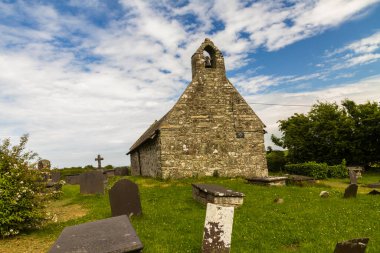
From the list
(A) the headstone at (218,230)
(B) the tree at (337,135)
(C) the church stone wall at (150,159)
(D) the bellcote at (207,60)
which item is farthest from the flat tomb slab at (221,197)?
(B) the tree at (337,135)

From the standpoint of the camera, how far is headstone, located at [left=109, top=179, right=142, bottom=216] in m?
10.4

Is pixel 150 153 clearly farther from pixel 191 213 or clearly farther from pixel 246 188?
pixel 191 213

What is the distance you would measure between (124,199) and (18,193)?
10.4ft

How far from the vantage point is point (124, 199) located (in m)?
10.6

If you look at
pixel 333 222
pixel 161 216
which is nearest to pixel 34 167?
pixel 161 216

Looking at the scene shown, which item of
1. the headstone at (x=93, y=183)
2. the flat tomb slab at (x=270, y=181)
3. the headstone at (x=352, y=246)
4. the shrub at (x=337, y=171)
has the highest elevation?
the headstone at (x=93, y=183)

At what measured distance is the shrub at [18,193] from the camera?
9.62 meters

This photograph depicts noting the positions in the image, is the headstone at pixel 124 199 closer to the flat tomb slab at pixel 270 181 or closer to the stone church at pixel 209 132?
the flat tomb slab at pixel 270 181

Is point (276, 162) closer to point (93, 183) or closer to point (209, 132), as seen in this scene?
point (209, 132)

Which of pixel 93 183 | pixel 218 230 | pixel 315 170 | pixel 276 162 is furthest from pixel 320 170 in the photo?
pixel 218 230

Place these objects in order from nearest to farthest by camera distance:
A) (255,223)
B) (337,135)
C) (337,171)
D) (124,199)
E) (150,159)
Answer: (255,223), (124,199), (150,159), (337,171), (337,135)

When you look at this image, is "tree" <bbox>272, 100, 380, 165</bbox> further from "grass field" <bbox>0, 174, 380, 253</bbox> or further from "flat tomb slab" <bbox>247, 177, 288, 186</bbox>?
"grass field" <bbox>0, 174, 380, 253</bbox>

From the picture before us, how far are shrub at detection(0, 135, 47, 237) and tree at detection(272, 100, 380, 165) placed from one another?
30.2m

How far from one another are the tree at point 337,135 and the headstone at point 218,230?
97.3ft
